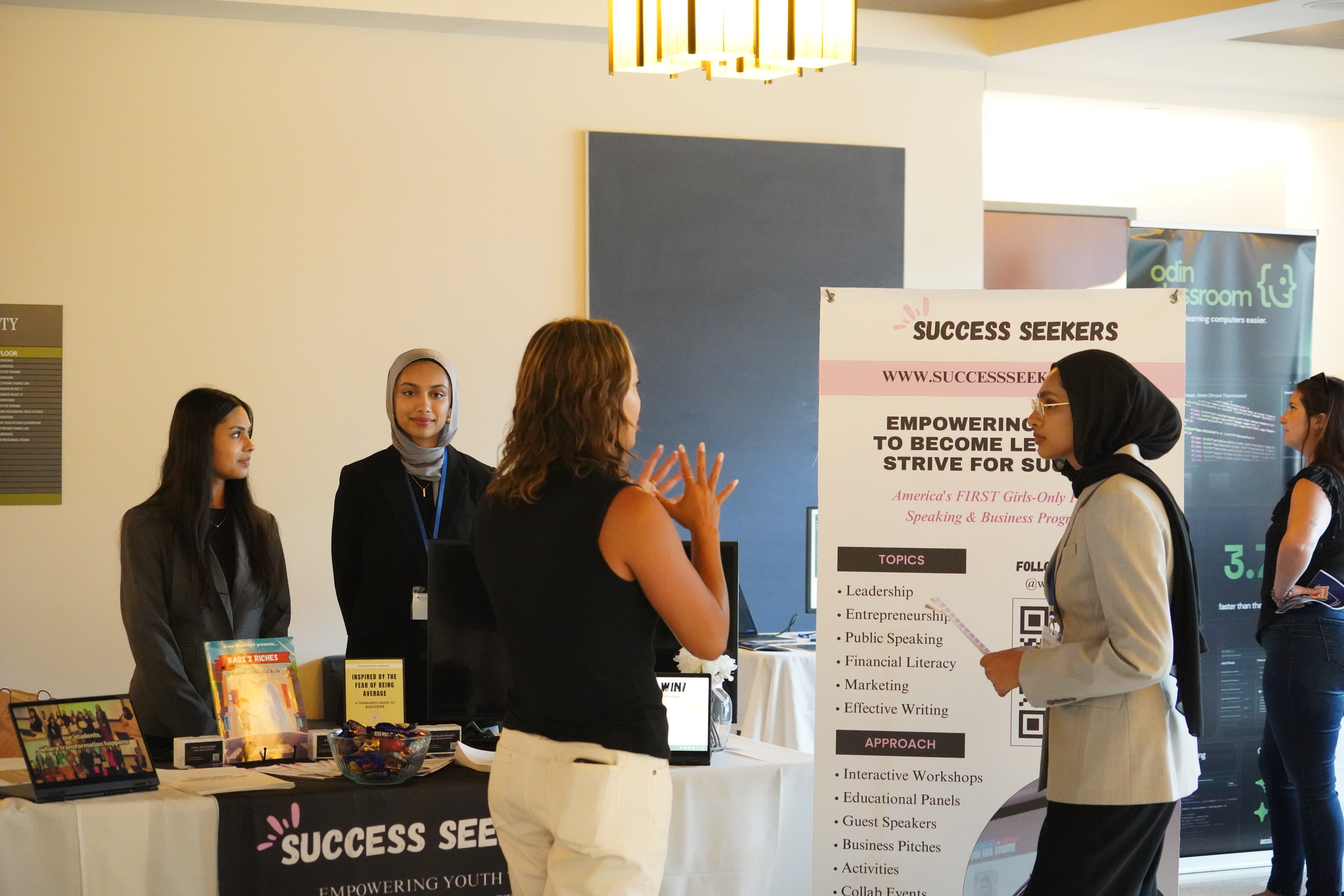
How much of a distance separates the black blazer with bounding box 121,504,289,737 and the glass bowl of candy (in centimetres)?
45

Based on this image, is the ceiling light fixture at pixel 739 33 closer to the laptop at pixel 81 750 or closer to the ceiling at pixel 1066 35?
the ceiling at pixel 1066 35

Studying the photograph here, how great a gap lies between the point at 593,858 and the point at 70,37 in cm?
422

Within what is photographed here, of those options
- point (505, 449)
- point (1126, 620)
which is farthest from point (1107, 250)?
point (505, 449)

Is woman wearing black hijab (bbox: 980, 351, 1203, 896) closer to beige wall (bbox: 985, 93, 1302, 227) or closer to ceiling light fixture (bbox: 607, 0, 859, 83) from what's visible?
ceiling light fixture (bbox: 607, 0, 859, 83)

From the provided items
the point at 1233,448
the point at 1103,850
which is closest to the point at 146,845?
the point at 1103,850

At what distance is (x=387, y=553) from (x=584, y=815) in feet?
5.14

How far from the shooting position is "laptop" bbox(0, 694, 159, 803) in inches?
96.5

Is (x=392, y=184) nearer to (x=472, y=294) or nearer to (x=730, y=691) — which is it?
(x=472, y=294)

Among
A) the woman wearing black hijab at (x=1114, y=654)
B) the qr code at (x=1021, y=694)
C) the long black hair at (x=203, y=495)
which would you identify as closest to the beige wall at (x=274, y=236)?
the long black hair at (x=203, y=495)

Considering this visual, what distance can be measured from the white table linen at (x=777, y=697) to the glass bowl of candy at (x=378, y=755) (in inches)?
82.5

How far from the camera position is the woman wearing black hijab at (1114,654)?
A: 90.0 inches

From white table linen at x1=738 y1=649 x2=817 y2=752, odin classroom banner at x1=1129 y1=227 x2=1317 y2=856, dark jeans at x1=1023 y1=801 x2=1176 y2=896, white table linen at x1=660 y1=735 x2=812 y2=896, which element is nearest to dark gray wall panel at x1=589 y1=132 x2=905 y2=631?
white table linen at x1=738 y1=649 x2=817 y2=752

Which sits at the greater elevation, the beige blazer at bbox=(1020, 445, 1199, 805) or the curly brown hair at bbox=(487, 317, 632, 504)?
the curly brown hair at bbox=(487, 317, 632, 504)

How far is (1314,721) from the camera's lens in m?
4.20
